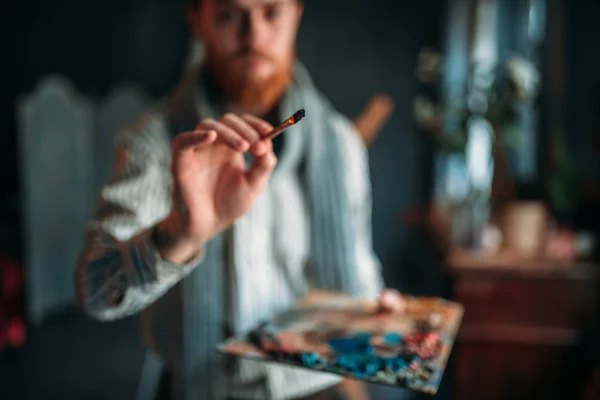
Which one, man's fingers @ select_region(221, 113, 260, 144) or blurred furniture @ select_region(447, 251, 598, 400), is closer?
man's fingers @ select_region(221, 113, 260, 144)

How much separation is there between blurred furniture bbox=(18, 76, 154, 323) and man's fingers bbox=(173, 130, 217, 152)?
Answer: 1798mm

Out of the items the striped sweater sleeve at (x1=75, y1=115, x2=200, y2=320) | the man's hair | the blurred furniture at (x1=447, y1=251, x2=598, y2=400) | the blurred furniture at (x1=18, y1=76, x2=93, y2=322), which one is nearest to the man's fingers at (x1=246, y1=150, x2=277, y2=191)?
the striped sweater sleeve at (x1=75, y1=115, x2=200, y2=320)

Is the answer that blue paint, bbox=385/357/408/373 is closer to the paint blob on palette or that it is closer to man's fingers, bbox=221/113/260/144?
the paint blob on palette

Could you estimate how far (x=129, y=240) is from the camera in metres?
0.62

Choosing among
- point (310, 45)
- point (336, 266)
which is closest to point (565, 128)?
point (310, 45)

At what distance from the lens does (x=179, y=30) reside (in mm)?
2229

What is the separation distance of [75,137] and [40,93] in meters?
0.20

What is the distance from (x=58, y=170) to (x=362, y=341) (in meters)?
1.92

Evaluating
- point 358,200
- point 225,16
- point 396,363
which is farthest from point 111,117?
point 396,363

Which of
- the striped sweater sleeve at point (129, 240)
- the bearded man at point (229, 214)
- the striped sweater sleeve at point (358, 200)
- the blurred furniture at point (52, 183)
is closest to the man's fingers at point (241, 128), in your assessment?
the bearded man at point (229, 214)

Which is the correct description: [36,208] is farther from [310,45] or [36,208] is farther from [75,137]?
[310,45]

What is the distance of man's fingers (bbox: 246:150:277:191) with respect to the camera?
56cm

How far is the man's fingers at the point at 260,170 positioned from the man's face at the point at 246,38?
6.1 inches

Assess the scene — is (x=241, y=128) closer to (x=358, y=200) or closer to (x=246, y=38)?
(x=246, y=38)
